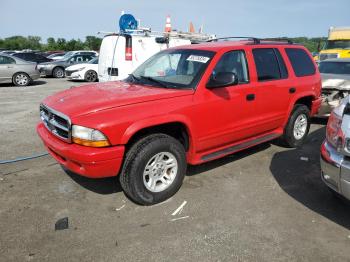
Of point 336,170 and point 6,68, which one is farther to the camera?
point 6,68

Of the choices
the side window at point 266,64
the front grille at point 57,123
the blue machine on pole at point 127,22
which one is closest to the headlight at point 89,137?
the front grille at point 57,123

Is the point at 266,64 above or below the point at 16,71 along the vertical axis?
above

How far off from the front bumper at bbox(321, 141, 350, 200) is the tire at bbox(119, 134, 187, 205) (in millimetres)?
1539

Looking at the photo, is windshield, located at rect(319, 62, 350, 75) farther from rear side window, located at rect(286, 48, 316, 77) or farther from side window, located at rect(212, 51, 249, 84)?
side window, located at rect(212, 51, 249, 84)

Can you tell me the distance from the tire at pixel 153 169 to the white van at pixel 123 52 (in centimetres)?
544

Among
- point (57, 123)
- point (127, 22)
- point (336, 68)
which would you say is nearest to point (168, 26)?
point (127, 22)

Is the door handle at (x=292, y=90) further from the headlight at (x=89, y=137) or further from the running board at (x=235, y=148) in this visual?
the headlight at (x=89, y=137)

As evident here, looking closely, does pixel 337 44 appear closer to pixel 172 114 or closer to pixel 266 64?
pixel 266 64

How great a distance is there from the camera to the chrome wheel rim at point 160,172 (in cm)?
360

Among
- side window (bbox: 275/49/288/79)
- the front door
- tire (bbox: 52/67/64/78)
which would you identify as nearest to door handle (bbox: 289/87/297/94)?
side window (bbox: 275/49/288/79)

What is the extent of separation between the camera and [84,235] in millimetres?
3066

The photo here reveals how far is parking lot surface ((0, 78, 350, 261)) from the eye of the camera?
284 cm

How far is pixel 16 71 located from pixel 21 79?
15.3 inches

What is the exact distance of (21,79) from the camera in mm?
14031
